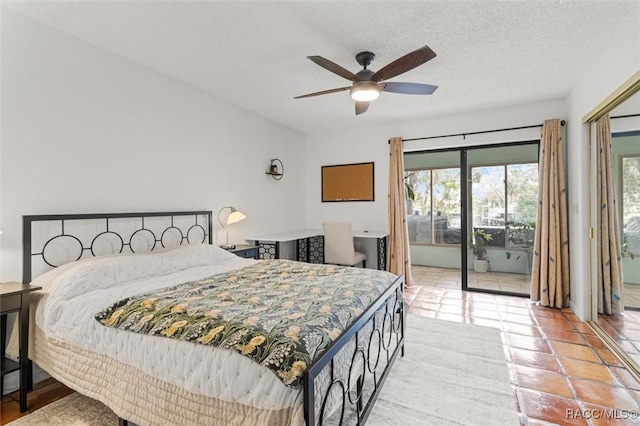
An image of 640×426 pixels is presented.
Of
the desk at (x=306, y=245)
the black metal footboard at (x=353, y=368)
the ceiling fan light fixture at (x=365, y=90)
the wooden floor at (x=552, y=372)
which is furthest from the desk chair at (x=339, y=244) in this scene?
the ceiling fan light fixture at (x=365, y=90)

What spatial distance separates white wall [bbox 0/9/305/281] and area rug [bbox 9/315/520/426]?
3.35 ft

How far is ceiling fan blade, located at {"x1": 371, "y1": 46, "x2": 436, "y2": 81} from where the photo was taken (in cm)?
209

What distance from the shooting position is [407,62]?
2.22 metres

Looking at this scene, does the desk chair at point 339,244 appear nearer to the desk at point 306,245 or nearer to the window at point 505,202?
the desk at point 306,245

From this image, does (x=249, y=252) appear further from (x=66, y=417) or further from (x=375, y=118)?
(x=375, y=118)

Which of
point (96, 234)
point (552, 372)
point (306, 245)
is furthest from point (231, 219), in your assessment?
point (552, 372)

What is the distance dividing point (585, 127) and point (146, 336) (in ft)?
13.8

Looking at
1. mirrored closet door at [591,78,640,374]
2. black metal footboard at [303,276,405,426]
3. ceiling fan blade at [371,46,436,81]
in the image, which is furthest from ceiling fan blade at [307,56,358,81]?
mirrored closet door at [591,78,640,374]

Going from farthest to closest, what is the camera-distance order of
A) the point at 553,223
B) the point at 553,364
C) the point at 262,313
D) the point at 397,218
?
the point at 397,218, the point at 553,223, the point at 553,364, the point at 262,313

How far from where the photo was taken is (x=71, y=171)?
2377 millimetres

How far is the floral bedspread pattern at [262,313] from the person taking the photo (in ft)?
3.92

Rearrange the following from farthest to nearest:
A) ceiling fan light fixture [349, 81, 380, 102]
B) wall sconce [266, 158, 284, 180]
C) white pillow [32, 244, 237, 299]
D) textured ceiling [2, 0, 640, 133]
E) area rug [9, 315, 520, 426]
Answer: wall sconce [266, 158, 284, 180]
ceiling fan light fixture [349, 81, 380, 102]
textured ceiling [2, 0, 640, 133]
white pillow [32, 244, 237, 299]
area rug [9, 315, 520, 426]

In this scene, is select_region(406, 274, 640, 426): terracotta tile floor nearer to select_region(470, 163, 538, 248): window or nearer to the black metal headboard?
select_region(470, 163, 538, 248): window

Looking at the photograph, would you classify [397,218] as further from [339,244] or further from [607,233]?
[607,233]
